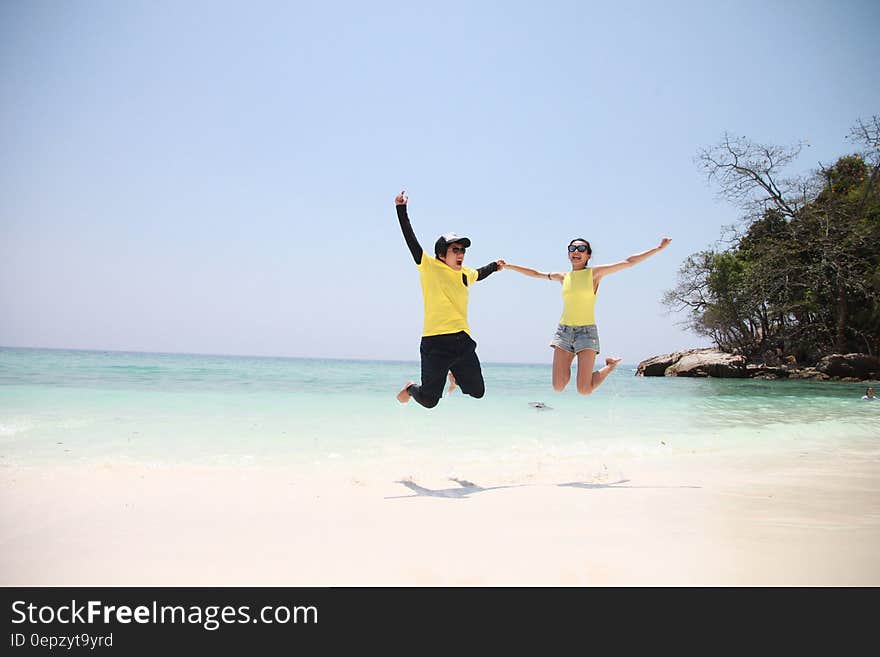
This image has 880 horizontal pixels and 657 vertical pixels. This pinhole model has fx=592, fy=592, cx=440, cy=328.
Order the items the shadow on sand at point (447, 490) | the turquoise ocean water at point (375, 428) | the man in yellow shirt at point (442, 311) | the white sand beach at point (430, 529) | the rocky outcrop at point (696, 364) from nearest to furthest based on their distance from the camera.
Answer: the white sand beach at point (430, 529)
the shadow on sand at point (447, 490)
the man in yellow shirt at point (442, 311)
the turquoise ocean water at point (375, 428)
the rocky outcrop at point (696, 364)

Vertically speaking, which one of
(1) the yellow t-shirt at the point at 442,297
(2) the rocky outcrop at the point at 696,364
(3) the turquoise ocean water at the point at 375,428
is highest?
(1) the yellow t-shirt at the point at 442,297

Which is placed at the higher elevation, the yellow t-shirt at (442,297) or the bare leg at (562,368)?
the yellow t-shirt at (442,297)

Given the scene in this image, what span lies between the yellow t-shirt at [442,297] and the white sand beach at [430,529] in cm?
131

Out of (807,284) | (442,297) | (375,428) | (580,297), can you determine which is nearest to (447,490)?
(442,297)

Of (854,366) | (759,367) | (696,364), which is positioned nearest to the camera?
(854,366)

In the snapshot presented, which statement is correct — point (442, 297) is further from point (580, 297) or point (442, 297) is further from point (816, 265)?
point (816, 265)

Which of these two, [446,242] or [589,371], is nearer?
[446,242]

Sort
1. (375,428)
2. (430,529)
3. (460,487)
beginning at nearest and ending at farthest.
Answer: (430,529)
(460,487)
(375,428)

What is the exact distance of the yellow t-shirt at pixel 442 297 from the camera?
16.9 ft

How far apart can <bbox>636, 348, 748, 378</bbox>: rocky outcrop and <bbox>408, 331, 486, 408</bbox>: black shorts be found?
2604 cm

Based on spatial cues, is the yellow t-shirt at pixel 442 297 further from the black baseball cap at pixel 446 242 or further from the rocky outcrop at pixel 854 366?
the rocky outcrop at pixel 854 366

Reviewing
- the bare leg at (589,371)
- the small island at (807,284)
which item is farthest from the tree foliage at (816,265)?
the bare leg at (589,371)

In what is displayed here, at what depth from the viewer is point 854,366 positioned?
24578 millimetres

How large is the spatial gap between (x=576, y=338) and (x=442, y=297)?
5.94 feet
